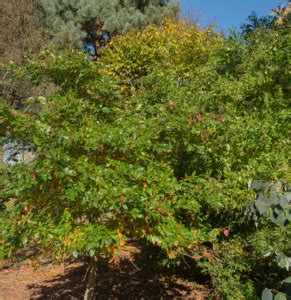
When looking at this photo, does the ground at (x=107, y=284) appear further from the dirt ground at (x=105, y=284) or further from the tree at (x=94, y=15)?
the tree at (x=94, y=15)

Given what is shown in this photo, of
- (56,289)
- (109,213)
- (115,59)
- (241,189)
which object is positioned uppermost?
(115,59)

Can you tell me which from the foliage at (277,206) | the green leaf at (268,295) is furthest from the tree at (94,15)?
the green leaf at (268,295)

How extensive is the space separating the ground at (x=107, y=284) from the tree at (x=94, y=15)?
12.2 meters

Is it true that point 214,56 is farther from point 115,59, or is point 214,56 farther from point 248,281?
point 115,59

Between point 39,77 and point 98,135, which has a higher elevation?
point 39,77

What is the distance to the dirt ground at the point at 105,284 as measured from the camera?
6.25 m

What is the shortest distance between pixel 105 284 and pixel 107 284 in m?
0.03

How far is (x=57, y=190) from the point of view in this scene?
3.56 m

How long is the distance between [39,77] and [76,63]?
0.49 meters

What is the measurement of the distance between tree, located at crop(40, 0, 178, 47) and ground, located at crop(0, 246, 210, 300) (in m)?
12.2

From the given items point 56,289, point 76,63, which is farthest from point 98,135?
point 56,289

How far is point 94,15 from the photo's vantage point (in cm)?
1892

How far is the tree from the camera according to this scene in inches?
703

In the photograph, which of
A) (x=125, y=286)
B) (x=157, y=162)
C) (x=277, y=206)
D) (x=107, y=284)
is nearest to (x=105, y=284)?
(x=107, y=284)
